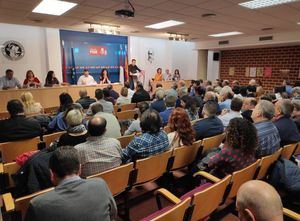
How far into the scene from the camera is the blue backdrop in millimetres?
9008

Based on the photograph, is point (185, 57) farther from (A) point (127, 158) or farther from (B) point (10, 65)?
(A) point (127, 158)

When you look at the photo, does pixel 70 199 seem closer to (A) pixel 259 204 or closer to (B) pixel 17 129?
(A) pixel 259 204

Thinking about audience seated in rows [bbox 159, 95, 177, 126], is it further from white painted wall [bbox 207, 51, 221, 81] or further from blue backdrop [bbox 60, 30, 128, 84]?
white painted wall [bbox 207, 51, 221, 81]

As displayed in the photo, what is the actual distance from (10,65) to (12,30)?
1.18m

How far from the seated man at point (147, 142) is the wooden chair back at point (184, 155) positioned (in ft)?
0.53

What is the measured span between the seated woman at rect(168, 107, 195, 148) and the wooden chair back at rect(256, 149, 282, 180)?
2.30 ft

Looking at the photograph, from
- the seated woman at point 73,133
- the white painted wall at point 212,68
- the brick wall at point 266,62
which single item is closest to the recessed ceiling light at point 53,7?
the seated woman at point 73,133

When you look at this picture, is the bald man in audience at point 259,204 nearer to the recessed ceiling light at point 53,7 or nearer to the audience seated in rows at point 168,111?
the audience seated in rows at point 168,111

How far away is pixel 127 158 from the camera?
225 centimetres

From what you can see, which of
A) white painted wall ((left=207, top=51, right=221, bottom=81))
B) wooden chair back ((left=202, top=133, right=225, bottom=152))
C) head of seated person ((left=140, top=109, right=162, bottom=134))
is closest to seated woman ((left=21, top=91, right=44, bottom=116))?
head of seated person ((left=140, top=109, right=162, bottom=134))

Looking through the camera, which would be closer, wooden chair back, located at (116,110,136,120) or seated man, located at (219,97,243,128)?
seated man, located at (219,97,243,128)

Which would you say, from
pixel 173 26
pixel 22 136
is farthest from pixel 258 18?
pixel 22 136

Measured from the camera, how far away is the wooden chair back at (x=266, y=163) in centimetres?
204

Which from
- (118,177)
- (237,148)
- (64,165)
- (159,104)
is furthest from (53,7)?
(237,148)
